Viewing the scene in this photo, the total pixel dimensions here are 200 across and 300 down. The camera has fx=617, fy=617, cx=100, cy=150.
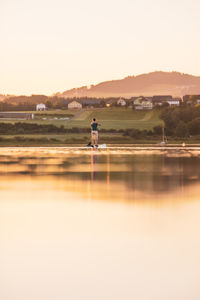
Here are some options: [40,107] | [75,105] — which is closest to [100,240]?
[40,107]

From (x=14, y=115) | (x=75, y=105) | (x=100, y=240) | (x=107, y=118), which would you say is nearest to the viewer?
(x=100, y=240)

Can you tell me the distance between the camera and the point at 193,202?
35.4 feet

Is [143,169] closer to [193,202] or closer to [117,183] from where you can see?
[117,183]

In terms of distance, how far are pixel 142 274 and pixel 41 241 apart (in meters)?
1.90

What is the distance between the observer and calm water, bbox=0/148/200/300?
5.44m

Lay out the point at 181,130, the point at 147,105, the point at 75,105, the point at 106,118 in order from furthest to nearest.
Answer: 1. the point at 75,105
2. the point at 147,105
3. the point at 106,118
4. the point at 181,130

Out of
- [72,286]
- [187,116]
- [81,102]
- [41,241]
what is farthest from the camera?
[81,102]

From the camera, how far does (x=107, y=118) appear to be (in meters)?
87.3

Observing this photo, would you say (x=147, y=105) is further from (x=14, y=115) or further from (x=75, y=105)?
(x=14, y=115)

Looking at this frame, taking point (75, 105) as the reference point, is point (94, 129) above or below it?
below

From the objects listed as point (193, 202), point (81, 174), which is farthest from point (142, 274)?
point (81, 174)

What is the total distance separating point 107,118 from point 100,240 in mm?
80086

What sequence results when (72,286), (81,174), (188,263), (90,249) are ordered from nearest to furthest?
1. (72,286)
2. (188,263)
3. (90,249)
4. (81,174)

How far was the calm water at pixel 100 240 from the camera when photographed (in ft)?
17.8
